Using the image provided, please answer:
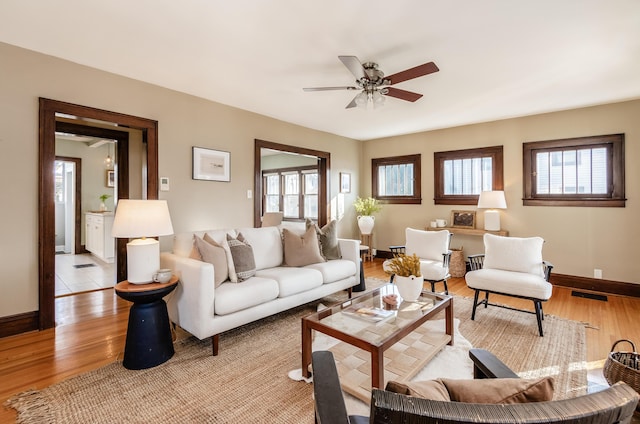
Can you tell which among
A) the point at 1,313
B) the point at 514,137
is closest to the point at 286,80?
the point at 1,313

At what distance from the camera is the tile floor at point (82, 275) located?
434 centimetres

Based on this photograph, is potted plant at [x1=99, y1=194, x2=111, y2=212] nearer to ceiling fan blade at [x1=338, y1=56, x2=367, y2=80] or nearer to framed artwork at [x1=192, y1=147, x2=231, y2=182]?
framed artwork at [x1=192, y1=147, x2=231, y2=182]

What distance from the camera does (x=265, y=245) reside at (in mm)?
3486

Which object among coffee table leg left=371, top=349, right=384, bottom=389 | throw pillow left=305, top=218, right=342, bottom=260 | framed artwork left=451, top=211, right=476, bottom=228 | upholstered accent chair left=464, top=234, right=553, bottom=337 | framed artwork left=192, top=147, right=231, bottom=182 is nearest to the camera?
coffee table leg left=371, top=349, right=384, bottom=389

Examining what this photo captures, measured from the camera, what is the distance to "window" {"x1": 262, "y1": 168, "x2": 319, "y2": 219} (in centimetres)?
786

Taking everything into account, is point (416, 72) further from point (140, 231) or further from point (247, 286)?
point (140, 231)

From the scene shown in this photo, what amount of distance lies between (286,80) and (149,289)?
253 cm

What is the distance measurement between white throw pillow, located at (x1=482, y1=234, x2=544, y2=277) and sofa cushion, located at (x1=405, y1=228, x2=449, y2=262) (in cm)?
58

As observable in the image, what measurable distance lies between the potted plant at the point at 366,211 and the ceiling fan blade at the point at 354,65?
3581 millimetres

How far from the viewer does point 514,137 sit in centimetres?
492

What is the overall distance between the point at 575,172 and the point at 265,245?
15.0 feet

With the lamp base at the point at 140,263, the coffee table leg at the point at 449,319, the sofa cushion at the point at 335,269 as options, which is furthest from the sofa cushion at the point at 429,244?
the lamp base at the point at 140,263

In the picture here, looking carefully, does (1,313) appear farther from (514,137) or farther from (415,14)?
(514,137)

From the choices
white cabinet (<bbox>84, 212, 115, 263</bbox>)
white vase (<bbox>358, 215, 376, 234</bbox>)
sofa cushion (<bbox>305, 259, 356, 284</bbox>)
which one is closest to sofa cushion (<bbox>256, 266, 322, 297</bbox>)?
sofa cushion (<bbox>305, 259, 356, 284</bbox>)
